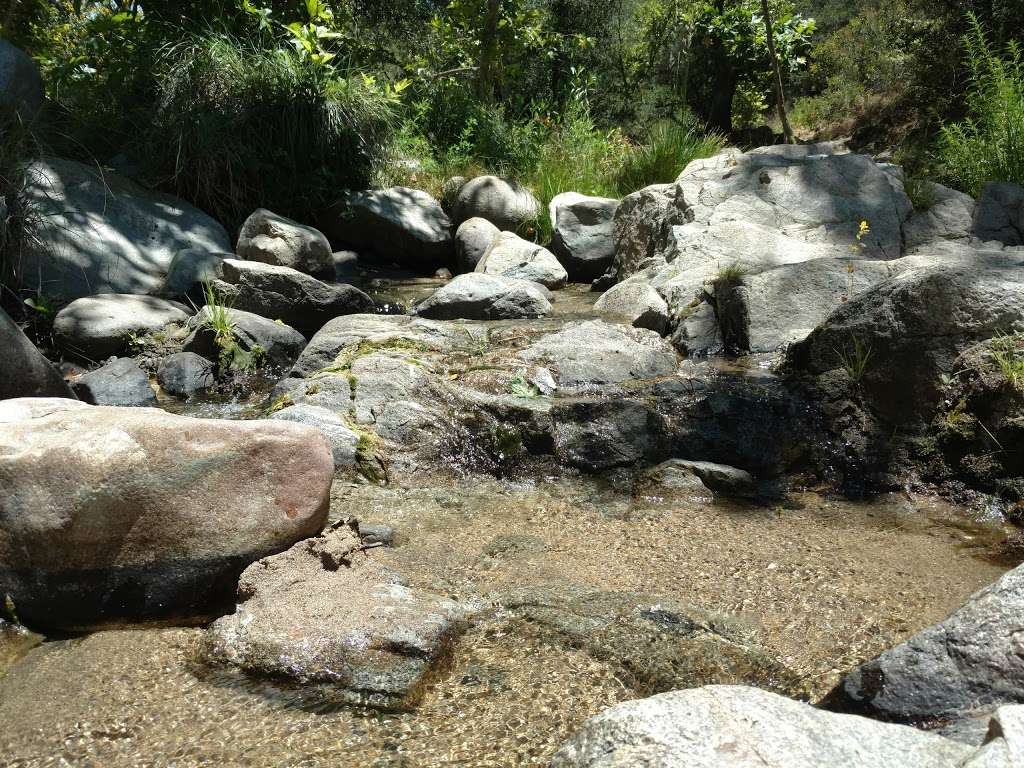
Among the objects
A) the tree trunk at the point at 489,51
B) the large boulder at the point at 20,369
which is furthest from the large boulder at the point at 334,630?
the tree trunk at the point at 489,51

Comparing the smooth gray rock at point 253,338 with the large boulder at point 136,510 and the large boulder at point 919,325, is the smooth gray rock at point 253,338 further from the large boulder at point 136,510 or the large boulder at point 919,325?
the large boulder at point 919,325

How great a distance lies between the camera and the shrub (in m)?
9.87

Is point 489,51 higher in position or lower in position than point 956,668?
higher

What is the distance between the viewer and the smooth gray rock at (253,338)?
6.09m

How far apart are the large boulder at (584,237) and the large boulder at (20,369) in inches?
219

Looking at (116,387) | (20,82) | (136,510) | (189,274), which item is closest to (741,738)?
(136,510)

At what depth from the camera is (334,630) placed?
256cm

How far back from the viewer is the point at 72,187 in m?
7.72

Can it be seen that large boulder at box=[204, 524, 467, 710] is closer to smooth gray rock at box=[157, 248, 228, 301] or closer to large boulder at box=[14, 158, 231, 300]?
smooth gray rock at box=[157, 248, 228, 301]

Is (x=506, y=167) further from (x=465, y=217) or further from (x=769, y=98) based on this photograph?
(x=769, y=98)

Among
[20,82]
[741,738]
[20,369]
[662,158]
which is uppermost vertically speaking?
[20,82]

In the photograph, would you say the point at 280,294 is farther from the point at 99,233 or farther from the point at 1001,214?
the point at 1001,214

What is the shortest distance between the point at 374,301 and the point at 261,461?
16.3 feet

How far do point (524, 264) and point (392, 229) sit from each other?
195 cm
